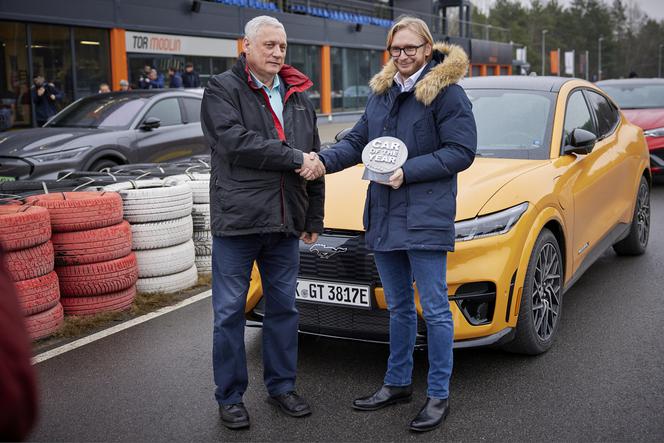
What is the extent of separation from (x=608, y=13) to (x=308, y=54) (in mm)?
111262

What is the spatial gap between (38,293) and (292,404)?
6.90 ft

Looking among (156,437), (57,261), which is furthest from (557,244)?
(57,261)

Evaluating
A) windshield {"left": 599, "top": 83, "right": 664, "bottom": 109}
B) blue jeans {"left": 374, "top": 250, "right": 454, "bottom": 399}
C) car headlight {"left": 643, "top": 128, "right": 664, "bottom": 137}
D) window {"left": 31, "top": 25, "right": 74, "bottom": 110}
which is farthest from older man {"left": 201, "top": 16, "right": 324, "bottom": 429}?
window {"left": 31, "top": 25, "right": 74, "bottom": 110}

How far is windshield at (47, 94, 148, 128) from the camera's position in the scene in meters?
10.6

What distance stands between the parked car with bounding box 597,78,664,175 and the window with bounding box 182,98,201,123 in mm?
6889

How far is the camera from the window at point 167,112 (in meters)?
11.0

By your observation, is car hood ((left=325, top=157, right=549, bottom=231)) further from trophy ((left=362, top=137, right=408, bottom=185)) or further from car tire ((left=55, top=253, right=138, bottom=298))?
car tire ((left=55, top=253, right=138, bottom=298))

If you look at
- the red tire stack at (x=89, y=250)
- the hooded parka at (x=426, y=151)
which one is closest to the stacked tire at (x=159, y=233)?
the red tire stack at (x=89, y=250)

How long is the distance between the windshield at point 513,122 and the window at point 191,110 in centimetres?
668

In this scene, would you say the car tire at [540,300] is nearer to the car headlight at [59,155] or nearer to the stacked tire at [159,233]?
the stacked tire at [159,233]

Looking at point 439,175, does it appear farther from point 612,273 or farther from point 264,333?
point 612,273

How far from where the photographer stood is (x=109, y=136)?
10070 mm

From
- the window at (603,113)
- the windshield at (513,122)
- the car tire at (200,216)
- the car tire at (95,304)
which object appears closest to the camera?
the windshield at (513,122)

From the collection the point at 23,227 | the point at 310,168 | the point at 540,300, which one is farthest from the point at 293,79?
the point at 23,227
